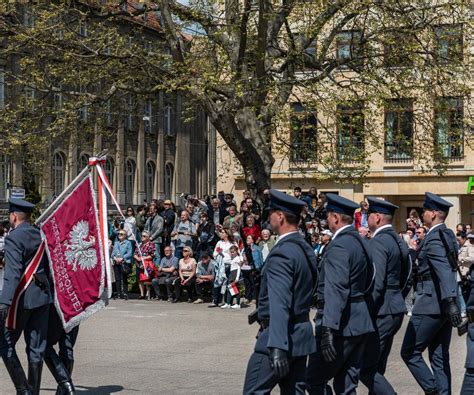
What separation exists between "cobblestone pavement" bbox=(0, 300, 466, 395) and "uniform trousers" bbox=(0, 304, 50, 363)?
1.36 metres

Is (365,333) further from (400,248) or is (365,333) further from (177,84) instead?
(177,84)

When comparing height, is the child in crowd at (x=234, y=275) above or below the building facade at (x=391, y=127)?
below

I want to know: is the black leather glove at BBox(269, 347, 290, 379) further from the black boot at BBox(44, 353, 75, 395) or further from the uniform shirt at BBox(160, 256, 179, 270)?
the uniform shirt at BBox(160, 256, 179, 270)

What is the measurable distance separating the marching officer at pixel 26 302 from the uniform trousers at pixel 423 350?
11.2 ft

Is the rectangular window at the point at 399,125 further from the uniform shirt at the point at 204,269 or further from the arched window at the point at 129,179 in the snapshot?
the arched window at the point at 129,179

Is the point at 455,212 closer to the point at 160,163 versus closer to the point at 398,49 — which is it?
the point at 160,163

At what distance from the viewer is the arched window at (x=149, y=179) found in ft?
209

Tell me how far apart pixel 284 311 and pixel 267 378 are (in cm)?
48

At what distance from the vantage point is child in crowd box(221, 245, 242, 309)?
22.9m

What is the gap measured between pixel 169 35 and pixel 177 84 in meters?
1.85

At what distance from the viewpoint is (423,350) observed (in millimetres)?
10273

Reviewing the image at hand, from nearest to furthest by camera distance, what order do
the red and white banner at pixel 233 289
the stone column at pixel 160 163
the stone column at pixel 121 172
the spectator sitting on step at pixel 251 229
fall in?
the red and white banner at pixel 233 289 → the spectator sitting on step at pixel 251 229 → the stone column at pixel 121 172 → the stone column at pixel 160 163

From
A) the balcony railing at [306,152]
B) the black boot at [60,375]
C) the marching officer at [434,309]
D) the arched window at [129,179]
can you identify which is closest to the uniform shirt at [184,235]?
the balcony railing at [306,152]

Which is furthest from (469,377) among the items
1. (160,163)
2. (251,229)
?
(160,163)
